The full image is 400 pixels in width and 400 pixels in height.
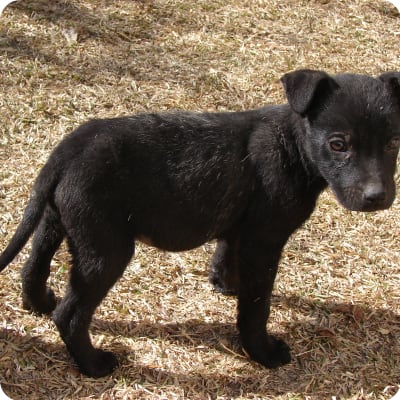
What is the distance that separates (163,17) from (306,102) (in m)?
5.19

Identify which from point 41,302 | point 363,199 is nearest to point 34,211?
point 41,302

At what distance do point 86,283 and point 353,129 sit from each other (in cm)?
202

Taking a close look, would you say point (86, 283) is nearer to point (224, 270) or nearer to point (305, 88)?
point (224, 270)

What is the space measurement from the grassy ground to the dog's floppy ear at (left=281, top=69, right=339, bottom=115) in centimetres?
Answer: 202

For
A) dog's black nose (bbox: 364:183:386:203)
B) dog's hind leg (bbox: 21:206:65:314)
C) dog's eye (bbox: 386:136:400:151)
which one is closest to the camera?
dog's black nose (bbox: 364:183:386:203)

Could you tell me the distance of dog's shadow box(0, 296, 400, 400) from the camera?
4.46 metres

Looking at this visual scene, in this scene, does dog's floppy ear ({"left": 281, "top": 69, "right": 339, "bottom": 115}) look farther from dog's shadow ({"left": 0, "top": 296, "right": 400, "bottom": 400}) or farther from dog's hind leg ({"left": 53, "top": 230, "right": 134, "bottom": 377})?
dog's shadow ({"left": 0, "top": 296, "right": 400, "bottom": 400})

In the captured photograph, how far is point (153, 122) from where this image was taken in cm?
418

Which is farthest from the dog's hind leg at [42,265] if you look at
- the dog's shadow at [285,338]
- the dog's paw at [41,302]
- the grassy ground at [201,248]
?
the dog's shadow at [285,338]

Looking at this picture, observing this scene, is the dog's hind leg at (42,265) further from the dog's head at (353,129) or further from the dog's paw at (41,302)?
the dog's head at (353,129)

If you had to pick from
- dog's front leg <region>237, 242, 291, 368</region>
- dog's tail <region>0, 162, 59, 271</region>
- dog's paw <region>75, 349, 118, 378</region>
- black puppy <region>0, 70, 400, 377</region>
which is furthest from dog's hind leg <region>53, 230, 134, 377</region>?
dog's front leg <region>237, 242, 291, 368</region>

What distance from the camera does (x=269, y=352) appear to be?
15.2 ft

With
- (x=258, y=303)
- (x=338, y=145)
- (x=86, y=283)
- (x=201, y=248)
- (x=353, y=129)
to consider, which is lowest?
(x=201, y=248)

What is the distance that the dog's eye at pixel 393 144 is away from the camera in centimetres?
393
